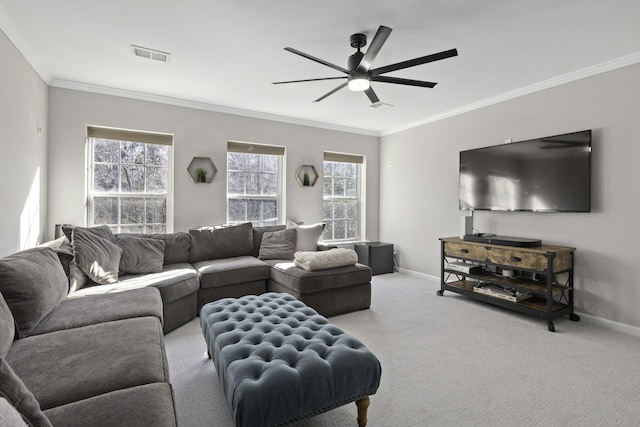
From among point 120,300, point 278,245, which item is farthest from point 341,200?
point 120,300

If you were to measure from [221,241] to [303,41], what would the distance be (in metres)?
2.53

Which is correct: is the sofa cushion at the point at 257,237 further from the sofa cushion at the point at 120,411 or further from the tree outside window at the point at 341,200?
the sofa cushion at the point at 120,411

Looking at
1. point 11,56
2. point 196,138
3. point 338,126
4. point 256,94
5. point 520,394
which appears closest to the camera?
point 520,394

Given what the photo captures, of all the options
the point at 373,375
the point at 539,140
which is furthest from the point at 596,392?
the point at 539,140

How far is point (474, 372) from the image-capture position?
2.21 meters

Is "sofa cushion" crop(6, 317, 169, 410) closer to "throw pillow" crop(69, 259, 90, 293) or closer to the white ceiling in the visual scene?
"throw pillow" crop(69, 259, 90, 293)

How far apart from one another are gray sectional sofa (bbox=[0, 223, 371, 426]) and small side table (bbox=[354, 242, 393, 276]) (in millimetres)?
1292

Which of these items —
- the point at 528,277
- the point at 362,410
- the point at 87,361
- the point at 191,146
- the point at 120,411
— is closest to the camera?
the point at 120,411

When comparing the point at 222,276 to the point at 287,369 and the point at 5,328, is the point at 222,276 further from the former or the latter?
the point at 287,369

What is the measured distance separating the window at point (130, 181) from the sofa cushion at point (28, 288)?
6.57 ft

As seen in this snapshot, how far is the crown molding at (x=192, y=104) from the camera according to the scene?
3.59m

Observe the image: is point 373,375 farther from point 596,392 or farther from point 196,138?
point 196,138

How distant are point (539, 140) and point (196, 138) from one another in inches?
166

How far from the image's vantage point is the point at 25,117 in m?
2.85
